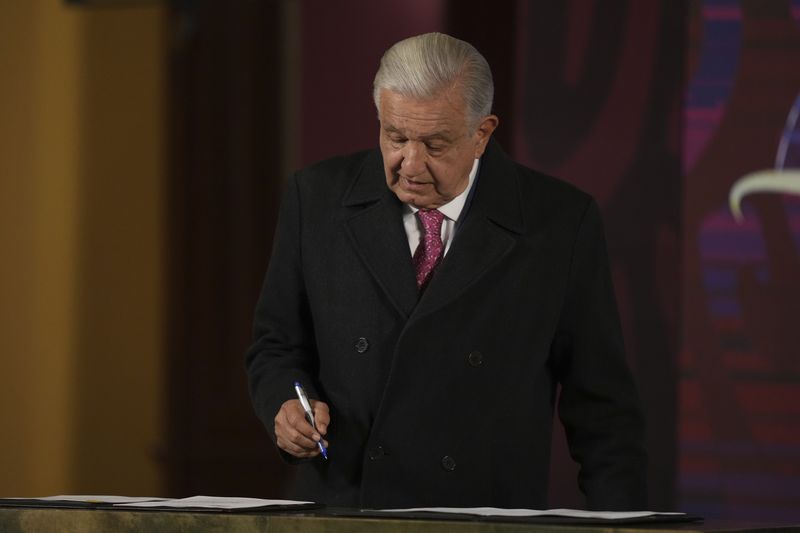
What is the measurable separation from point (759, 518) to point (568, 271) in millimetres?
1947

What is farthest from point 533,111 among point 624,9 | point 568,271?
point 568,271

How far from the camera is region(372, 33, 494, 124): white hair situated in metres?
2.56

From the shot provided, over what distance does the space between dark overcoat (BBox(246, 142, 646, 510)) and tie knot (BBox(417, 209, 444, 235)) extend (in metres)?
0.04

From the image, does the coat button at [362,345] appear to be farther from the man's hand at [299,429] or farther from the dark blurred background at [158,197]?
the dark blurred background at [158,197]

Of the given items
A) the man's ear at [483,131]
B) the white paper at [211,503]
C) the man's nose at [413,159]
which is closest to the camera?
the white paper at [211,503]

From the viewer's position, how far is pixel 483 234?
2680 mm

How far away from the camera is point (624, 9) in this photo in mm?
4719

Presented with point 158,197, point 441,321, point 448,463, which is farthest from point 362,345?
point 158,197

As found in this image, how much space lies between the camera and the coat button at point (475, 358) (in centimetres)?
262

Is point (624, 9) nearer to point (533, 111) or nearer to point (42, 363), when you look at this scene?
point (533, 111)

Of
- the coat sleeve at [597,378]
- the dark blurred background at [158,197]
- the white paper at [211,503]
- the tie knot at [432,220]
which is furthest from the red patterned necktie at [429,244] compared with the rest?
the dark blurred background at [158,197]

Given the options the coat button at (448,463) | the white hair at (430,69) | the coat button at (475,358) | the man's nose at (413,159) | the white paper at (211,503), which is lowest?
the coat button at (448,463)

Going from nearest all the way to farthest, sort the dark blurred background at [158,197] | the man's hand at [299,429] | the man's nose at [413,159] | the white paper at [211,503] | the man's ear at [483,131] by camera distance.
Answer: the white paper at [211,503]
the man's hand at [299,429]
the man's nose at [413,159]
the man's ear at [483,131]
the dark blurred background at [158,197]

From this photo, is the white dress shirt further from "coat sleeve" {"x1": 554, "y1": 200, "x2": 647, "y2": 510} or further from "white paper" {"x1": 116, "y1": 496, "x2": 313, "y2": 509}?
"white paper" {"x1": 116, "y1": 496, "x2": 313, "y2": 509}
